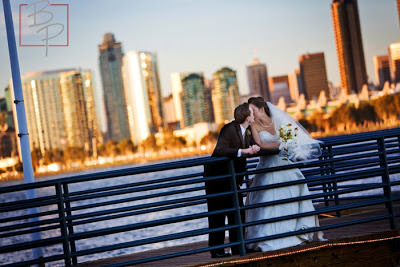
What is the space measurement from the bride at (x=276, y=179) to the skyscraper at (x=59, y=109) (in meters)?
162

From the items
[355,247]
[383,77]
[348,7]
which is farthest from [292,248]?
[348,7]

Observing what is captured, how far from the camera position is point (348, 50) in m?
184

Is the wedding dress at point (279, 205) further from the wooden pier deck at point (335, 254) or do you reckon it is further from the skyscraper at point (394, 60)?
the skyscraper at point (394, 60)

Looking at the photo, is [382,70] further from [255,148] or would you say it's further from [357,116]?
[255,148]

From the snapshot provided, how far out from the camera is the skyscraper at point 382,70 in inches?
5861

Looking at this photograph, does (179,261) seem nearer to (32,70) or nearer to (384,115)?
(384,115)

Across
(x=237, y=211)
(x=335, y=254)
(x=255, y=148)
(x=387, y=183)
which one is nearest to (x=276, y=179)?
(x=255, y=148)

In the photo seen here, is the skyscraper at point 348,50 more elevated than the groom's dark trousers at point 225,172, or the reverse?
the skyscraper at point 348,50

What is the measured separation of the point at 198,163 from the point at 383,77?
154m

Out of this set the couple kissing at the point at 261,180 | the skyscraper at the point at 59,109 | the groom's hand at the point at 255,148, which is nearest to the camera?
the groom's hand at the point at 255,148

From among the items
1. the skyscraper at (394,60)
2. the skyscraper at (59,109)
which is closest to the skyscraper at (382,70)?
the skyscraper at (394,60)

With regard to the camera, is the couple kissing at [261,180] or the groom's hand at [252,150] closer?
the groom's hand at [252,150]

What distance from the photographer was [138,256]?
7574 mm

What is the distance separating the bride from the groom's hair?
227 mm
